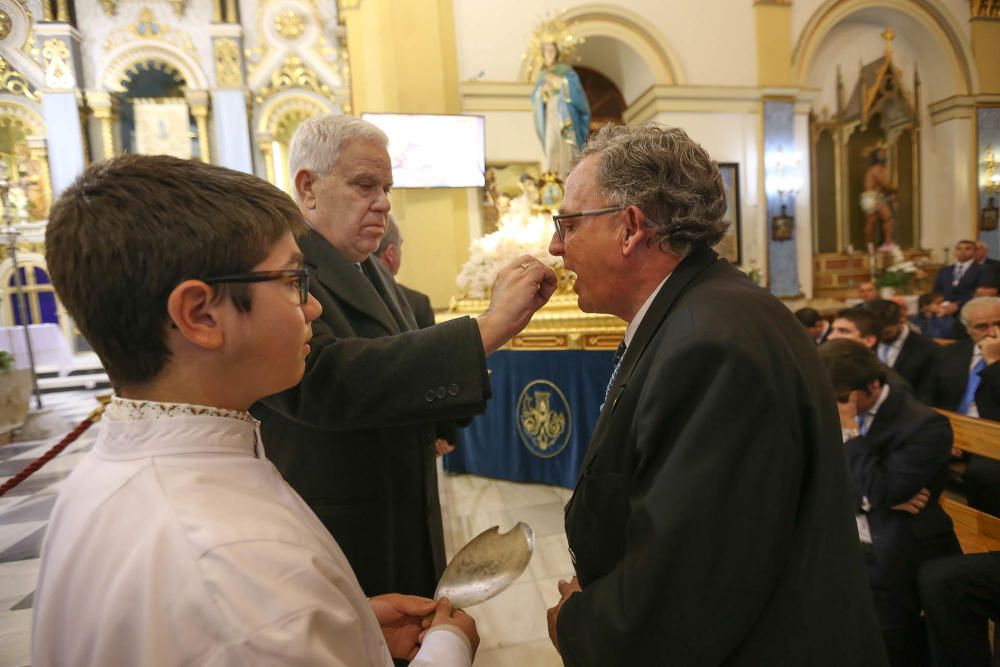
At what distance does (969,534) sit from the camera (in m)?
2.20

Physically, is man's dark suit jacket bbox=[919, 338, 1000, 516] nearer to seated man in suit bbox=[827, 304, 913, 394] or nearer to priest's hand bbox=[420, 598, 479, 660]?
seated man in suit bbox=[827, 304, 913, 394]

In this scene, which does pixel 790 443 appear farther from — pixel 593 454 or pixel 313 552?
pixel 313 552

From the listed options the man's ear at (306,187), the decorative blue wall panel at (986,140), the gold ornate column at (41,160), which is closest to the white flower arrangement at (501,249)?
the man's ear at (306,187)

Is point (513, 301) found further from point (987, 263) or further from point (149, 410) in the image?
point (987, 263)

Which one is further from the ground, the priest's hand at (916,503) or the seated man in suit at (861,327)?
the seated man in suit at (861,327)

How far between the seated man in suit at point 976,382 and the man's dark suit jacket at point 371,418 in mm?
2390

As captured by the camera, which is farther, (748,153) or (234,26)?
(234,26)

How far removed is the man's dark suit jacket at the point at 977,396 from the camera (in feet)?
7.93

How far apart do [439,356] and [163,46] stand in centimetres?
1511

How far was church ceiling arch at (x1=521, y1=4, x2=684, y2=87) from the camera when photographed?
8.54 metres

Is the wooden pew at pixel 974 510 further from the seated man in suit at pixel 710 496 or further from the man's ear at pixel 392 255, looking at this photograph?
the man's ear at pixel 392 255

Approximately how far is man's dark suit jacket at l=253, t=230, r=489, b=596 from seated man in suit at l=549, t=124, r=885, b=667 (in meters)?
0.40

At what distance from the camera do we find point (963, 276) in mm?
7465

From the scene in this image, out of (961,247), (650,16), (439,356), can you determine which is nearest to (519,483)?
(439,356)
